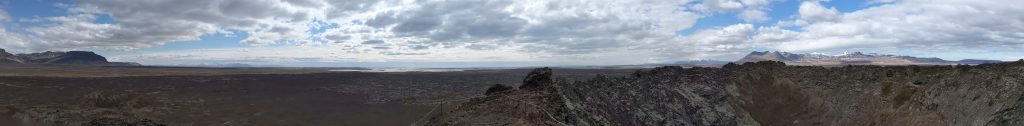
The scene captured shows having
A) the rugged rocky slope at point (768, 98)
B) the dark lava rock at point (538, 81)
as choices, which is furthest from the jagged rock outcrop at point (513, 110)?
the dark lava rock at point (538, 81)

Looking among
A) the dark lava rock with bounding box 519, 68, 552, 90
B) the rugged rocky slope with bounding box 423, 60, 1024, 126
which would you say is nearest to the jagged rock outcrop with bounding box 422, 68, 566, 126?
the rugged rocky slope with bounding box 423, 60, 1024, 126

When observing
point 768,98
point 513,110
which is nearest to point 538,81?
point 513,110

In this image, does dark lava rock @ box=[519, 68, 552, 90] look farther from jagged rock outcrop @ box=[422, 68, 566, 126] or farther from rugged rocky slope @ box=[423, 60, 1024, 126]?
jagged rock outcrop @ box=[422, 68, 566, 126]

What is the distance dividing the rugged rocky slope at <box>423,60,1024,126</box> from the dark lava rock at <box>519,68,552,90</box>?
10 centimetres

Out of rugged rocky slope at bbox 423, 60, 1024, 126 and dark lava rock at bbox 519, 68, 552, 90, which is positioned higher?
dark lava rock at bbox 519, 68, 552, 90

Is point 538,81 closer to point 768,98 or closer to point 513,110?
point 513,110

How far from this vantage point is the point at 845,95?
34.8 metres

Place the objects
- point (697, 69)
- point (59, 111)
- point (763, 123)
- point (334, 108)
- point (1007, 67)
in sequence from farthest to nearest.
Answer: point (334, 108) → point (59, 111) → point (697, 69) → point (763, 123) → point (1007, 67)

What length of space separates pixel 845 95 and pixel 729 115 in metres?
6.51

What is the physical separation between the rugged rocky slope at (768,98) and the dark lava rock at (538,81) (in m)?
0.10

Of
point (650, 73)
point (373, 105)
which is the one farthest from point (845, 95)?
point (373, 105)

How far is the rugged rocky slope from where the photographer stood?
23875 mm

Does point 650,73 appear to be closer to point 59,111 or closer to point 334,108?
point 334,108

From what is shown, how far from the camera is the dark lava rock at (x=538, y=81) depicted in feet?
97.0
